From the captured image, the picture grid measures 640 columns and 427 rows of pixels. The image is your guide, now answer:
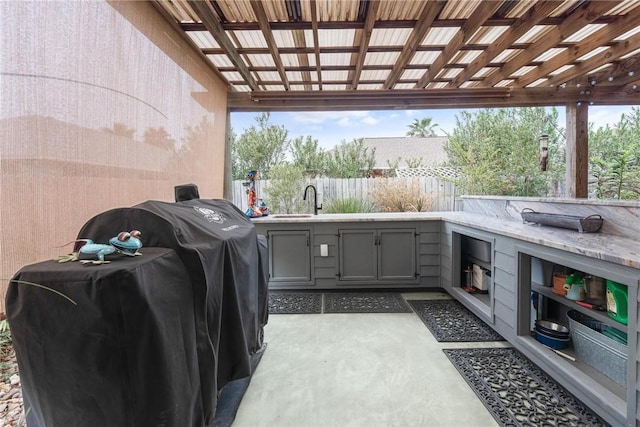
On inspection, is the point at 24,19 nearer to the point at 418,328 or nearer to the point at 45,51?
the point at 45,51

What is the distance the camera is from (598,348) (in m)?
1.76

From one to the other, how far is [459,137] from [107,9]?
27.0 feet

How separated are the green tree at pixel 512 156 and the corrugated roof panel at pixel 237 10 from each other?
560 centimetres

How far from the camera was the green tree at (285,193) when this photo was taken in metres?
5.36

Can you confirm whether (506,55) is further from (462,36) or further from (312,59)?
(312,59)

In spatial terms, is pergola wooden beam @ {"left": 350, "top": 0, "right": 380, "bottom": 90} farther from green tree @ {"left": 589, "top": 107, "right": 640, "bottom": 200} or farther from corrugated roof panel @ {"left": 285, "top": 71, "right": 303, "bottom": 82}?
green tree @ {"left": 589, "top": 107, "right": 640, "bottom": 200}

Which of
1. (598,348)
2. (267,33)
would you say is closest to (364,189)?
(267,33)

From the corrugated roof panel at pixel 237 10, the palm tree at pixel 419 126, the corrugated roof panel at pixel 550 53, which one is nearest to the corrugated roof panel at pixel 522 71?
the corrugated roof panel at pixel 550 53

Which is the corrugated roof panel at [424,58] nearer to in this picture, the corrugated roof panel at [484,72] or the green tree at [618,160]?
the corrugated roof panel at [484,72]

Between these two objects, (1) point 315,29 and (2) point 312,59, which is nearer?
(1) point 315,29

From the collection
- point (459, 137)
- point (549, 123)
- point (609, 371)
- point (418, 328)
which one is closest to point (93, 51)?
point (418, 328)

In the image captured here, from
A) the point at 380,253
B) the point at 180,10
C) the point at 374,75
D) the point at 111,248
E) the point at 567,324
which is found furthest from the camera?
the point at 374,75

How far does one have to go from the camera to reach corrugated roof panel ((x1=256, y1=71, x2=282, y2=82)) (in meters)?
3.60

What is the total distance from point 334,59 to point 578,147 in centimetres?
349
